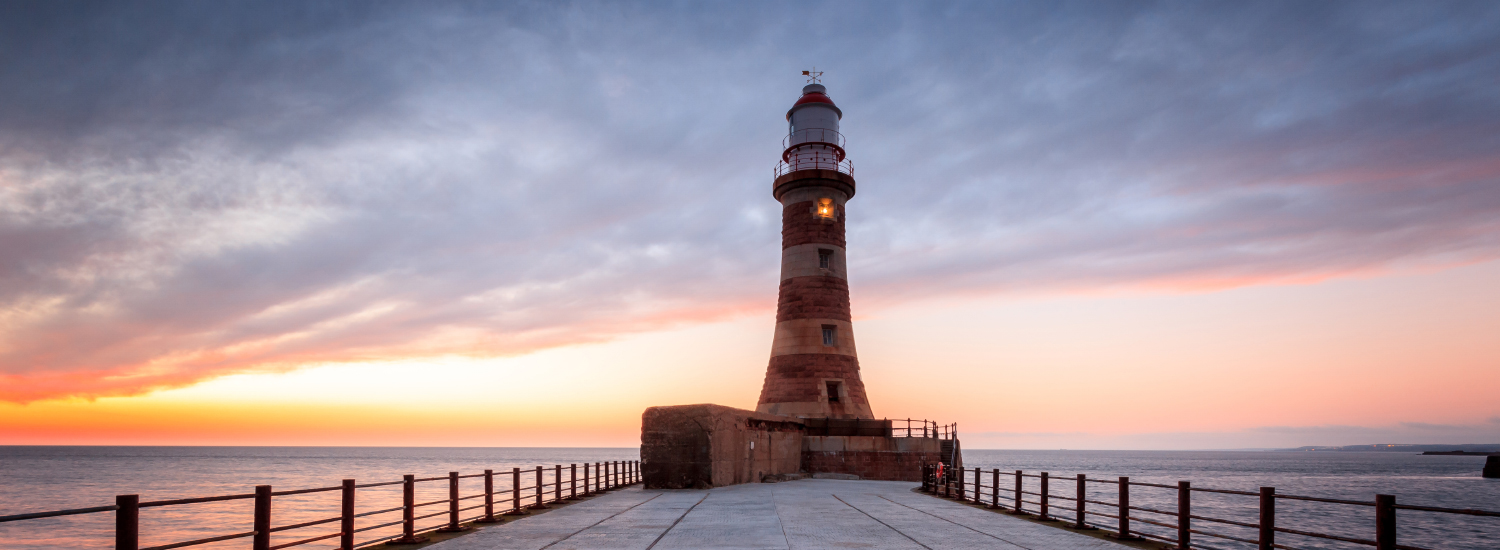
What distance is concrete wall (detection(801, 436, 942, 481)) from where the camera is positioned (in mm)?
30734

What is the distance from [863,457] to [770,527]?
19076 mm

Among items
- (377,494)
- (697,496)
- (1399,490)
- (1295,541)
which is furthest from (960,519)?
(1399,490)

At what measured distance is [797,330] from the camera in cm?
3253

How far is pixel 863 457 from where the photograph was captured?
30.8 m

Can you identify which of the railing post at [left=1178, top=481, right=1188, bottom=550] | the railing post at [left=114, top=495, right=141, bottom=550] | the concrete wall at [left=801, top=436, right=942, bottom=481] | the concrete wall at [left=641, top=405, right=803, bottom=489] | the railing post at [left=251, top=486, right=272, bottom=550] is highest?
the railing post at [left=114, top=495, right=141, bottom=550]

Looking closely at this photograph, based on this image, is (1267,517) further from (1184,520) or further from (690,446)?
(690,446)

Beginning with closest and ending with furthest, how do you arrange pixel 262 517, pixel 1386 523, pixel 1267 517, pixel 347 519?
pixel 1386 523, pixel 262 517, pixel 1267 517, pixel 347 519

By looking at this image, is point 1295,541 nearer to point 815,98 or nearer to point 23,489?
point 815,98

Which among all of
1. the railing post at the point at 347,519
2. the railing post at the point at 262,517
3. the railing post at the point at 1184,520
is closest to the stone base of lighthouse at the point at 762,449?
the railing post at the point at 347,519

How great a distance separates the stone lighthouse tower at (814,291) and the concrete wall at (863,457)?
1240mm

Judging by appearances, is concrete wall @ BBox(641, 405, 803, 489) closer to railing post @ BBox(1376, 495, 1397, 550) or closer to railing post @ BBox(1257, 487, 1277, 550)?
railing post @ BBox(1257, 487, 1277, 550)

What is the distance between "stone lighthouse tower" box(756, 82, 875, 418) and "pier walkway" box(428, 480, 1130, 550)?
44.4 feet

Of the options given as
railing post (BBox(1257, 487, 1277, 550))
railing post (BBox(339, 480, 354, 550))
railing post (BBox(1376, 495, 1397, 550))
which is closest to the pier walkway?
railing post (BBox(339, 480, 354, 550))

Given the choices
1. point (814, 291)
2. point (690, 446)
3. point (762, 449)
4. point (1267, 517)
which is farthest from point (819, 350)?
point (1267, 517)
